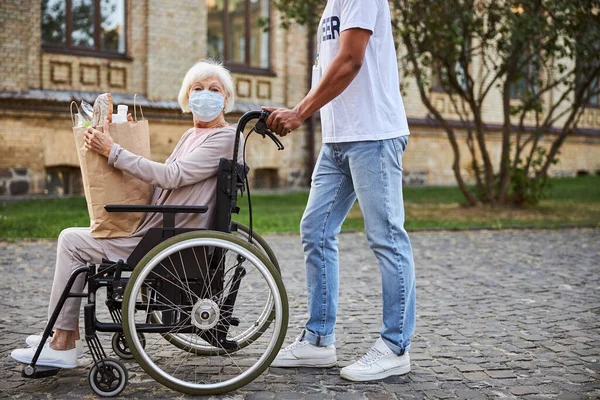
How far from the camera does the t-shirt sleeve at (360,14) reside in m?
3.72

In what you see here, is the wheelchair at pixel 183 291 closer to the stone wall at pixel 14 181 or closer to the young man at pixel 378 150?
the young man at pixel 378 150

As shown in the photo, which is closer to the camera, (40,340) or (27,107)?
(40,340)

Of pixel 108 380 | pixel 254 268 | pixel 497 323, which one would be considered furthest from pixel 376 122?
pixel 497 323

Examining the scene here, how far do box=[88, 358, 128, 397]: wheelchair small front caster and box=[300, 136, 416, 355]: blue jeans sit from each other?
1042 mm

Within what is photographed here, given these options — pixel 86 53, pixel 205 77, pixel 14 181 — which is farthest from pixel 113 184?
pixel 86 53

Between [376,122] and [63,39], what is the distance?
43.8 ft

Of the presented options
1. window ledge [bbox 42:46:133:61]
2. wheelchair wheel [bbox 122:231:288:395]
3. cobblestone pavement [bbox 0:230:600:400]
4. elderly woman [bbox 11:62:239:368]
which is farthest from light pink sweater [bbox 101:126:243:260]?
window ledge [bbox 42:46:133:61]

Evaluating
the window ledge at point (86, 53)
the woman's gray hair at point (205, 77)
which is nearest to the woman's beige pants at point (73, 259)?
the woman's gray hair at point (205, 77)

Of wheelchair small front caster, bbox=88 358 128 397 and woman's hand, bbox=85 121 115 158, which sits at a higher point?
woman's hand, bbox=85 121 115 158

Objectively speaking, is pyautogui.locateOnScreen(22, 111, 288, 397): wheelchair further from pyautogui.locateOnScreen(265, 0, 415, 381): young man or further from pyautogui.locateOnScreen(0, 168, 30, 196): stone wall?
pyautogui.locateOnScreen(0, 168, 30, 196): stone wall

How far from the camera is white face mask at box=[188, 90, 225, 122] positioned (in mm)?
4043

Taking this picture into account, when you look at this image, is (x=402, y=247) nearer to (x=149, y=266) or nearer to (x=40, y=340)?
(x=149, y=266)

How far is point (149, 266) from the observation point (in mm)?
Result: 3516

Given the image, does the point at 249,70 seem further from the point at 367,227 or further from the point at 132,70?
the point at 367,227
